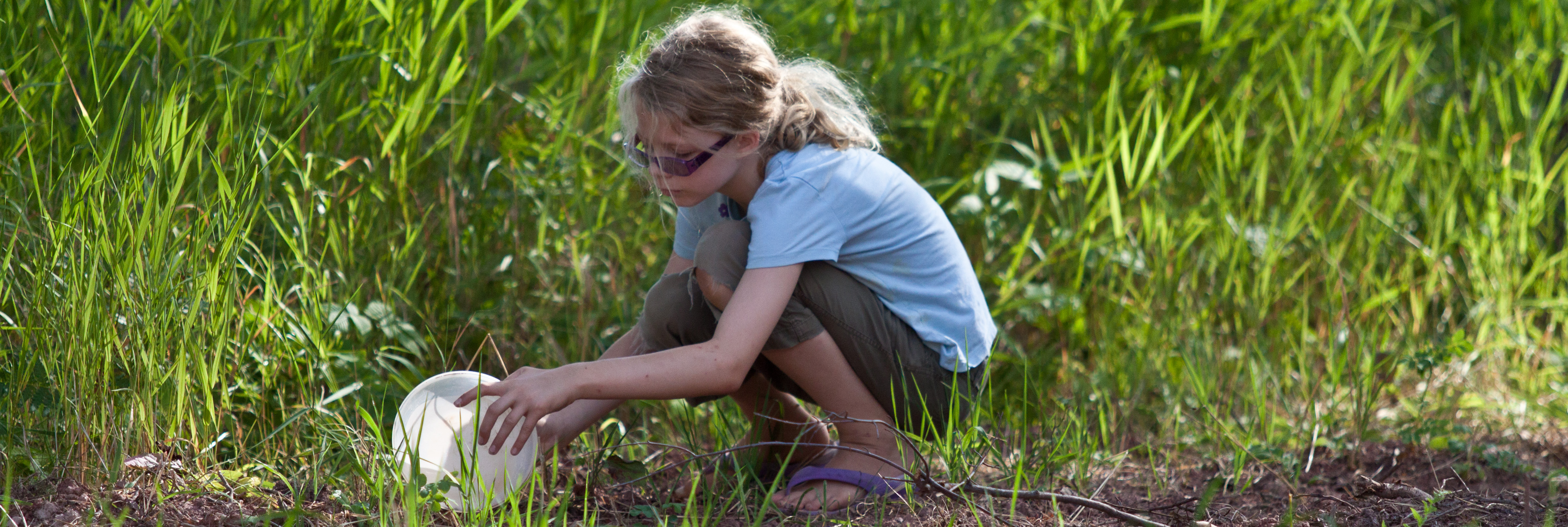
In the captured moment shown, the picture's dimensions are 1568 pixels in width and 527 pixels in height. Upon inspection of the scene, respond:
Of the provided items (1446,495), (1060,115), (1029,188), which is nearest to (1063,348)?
(1029,188)

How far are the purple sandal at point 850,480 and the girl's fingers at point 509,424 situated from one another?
1.60 ft

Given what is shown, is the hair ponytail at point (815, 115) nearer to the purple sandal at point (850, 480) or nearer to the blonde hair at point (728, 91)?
the blonde hair at point (728, 91)

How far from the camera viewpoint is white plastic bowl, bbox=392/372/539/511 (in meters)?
1.54

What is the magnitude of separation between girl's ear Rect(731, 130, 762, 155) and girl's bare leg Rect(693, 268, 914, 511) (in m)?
0.20

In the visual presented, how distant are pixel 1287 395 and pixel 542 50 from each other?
1.91m

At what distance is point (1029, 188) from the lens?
2721mm

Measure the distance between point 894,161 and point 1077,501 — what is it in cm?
154

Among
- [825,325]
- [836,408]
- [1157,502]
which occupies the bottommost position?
[1157,502]

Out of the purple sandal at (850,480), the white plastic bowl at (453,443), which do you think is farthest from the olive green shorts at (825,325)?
the white plastic bowl at (453,443)

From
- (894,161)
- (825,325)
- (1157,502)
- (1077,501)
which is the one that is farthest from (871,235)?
(894,161)

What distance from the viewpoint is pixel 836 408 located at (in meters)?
1.81

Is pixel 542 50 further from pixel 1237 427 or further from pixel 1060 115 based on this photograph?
pixel 1237 427

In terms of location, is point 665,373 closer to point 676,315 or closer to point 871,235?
point 676,315

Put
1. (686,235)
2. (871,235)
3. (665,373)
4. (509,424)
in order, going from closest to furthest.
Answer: (509,424) → (665,373) → (871,235) → (686,235)
